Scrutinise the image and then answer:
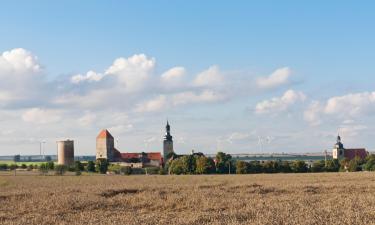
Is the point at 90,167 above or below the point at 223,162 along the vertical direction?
below

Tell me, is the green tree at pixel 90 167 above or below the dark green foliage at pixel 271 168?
above

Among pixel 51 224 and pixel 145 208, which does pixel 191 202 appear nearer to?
pixel 145 208

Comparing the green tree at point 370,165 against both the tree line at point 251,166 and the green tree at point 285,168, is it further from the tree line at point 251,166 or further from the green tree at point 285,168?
the green tree at point 285,168

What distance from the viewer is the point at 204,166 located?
433 ft

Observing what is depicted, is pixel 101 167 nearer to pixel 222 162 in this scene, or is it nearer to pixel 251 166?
pixel 222 162

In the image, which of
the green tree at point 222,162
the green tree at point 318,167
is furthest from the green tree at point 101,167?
the green tree at point 318,167

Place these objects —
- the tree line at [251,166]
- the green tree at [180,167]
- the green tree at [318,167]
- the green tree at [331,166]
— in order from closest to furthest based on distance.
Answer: the tree line at [251,166], the green tree at [318,167], the green tree at [180,167], the green tree at [331,166]

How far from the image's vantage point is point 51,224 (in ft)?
77.1

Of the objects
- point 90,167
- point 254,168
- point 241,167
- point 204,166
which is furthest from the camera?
point 90,167

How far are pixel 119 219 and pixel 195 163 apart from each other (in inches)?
4402

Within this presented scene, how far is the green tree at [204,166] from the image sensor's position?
132 meters

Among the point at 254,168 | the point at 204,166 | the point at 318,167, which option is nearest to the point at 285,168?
the point at 254,168

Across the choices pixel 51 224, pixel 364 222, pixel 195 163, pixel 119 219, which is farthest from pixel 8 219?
pixel 195 163

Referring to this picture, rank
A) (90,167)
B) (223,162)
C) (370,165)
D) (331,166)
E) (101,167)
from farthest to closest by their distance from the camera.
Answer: (90,167), (101,167), (223,162), (331,166), (370,165)
